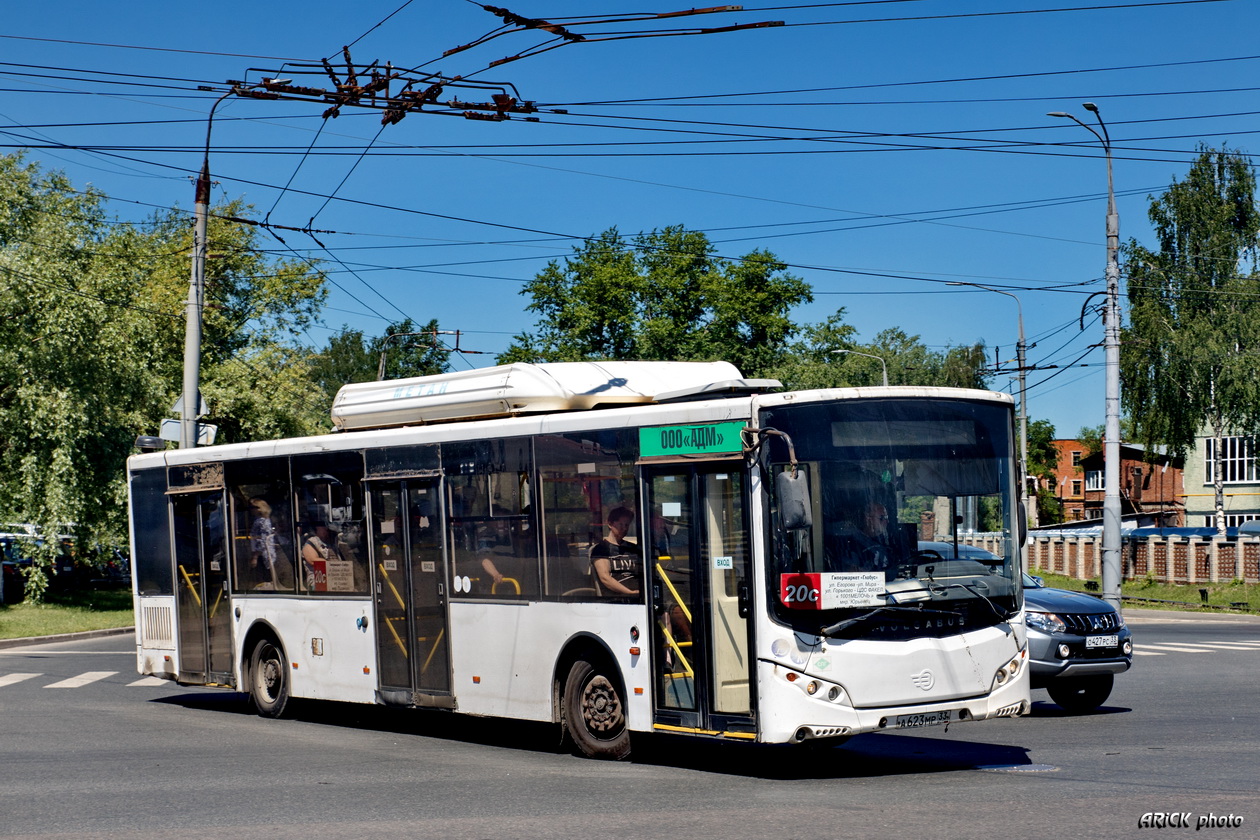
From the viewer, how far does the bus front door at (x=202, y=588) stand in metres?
16.5

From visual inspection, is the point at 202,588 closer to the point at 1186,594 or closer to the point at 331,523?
the point at 331,523

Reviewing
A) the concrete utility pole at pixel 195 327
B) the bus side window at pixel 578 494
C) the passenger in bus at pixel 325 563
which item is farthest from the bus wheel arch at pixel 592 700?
the concrete utility pole at pixel 195 327

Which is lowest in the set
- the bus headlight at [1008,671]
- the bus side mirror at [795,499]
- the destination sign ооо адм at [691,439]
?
the bus headlight at [1008,671]

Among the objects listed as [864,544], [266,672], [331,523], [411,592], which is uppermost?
[331,523]

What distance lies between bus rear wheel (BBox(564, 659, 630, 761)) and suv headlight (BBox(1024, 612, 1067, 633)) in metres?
5.21

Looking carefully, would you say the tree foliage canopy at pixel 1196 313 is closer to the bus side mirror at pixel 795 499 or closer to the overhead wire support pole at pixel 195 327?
the overhead wire support pole at pixel 195 327

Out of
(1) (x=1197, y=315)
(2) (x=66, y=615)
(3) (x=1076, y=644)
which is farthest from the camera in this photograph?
(1) (x=1197, y=315)

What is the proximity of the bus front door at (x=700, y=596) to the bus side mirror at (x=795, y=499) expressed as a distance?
48cm

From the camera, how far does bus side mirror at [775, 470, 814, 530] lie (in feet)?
32.3

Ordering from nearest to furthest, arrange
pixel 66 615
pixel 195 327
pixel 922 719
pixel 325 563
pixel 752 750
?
pixel 922 719
pixel 752 750
pixel 325 563
pixel 195 327
pixel 66 615

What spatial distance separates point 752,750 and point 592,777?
7.30ft

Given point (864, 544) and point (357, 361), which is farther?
point (357, 361)

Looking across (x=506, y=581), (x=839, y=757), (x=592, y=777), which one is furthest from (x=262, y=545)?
(x=839, y=757)

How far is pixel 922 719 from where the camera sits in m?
10.2
